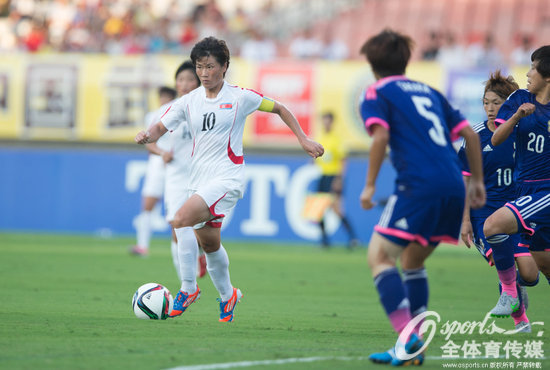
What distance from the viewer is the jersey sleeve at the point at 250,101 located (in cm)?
816

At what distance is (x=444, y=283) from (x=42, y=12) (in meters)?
18.2

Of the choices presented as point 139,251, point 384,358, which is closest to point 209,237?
point 384,358

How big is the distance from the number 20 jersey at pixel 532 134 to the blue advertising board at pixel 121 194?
465 inches

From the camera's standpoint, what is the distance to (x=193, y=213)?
7688 mm

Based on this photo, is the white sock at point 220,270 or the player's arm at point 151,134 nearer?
the player's arm at point 151,134

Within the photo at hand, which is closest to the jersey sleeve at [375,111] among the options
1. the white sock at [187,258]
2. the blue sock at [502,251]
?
the blue sock at [502,251]

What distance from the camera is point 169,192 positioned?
1037cm

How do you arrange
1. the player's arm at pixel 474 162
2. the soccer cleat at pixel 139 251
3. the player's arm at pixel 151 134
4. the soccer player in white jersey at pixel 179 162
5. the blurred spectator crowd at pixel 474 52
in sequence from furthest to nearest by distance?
the blurred spectator crowd at pixel 474 52, the soccer cleat at pixel 139 251, the soccer player in white jersey at pixel 179 162, the player's arm at pixel 151 134, the player's arm at pixel 474 162

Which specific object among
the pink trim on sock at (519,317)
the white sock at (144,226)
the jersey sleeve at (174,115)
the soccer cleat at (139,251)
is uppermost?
the jersey sleeve at (174,115)

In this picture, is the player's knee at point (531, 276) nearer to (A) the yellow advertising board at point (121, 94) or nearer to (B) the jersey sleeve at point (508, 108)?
(B) the jersey sleeve at point (508, 108)

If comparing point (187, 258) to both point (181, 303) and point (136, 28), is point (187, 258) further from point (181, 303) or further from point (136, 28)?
point (136, 28)

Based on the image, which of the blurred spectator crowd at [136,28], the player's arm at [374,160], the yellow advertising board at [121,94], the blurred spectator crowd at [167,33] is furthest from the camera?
the blurred spectator crowd at [136,28]

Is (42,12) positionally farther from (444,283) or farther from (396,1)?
(444,283)

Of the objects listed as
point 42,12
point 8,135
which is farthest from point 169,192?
point 42,12
